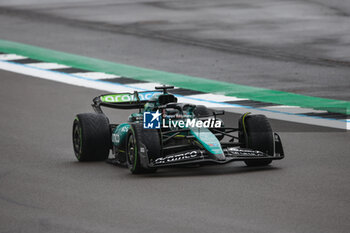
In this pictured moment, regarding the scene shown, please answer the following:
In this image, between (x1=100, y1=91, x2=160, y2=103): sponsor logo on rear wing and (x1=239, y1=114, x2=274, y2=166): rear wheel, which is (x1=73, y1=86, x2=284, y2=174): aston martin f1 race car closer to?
(x1=239, y1=114, x2=274, y2=166): rear wheel

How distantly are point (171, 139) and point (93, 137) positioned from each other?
127 centimetres

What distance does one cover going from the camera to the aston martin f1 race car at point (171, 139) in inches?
424

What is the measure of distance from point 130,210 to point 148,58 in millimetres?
12965

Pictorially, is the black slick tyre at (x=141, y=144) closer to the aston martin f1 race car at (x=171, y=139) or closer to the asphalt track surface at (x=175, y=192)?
the aston martin f1 race car at (x=171, y=139)

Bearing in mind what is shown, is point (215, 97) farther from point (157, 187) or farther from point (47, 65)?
point (157, 187)

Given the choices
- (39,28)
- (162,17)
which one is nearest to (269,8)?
(162,17)

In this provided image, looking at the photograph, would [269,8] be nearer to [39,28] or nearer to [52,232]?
[39,28]

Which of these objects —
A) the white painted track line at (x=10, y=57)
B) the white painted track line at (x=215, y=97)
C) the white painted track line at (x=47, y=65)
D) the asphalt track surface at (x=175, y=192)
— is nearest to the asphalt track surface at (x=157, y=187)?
the asphalt track surface at (x=175, y=192)

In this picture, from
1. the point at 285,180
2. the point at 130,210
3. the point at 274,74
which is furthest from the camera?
the point at 274,74

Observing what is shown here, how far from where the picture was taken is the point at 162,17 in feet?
89.8

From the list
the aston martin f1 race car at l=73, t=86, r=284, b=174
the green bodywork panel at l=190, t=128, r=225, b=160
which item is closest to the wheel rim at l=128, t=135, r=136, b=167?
the aston martin f1 race car at l=73, t=86, r=284, b=174

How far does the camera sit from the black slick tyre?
1076 centimetres

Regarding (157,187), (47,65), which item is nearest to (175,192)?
(157,187)

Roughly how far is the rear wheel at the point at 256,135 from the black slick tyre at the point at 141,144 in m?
1.23
